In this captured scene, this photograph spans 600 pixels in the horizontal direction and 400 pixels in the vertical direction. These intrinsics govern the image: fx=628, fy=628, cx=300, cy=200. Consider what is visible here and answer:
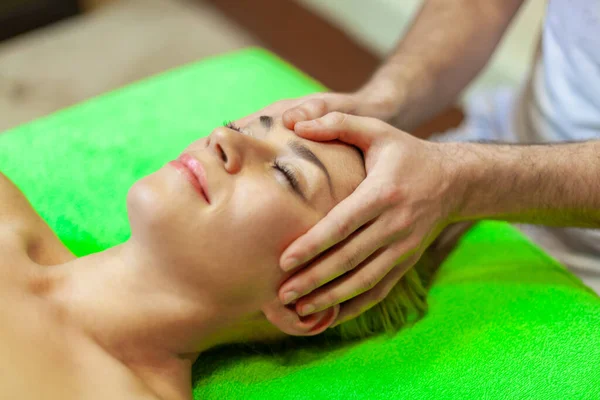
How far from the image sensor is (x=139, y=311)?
111 centimetres

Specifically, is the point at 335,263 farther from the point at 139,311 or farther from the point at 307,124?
the point at 139,311

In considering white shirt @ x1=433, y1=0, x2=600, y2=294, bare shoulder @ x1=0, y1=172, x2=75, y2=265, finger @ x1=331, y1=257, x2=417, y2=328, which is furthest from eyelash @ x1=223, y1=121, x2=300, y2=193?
white shirt @ x1=433, y1=0, x2=600, y2=294

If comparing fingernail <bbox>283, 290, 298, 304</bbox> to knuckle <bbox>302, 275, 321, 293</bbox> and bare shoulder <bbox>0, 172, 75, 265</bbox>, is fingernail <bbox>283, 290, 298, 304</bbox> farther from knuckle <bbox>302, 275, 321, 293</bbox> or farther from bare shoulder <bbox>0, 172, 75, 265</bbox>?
bare shoulder <bbox>0, 172, 75, 265</bbox>

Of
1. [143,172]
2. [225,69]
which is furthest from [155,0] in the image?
[143,172]

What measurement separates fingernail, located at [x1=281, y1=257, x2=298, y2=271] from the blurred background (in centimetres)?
191

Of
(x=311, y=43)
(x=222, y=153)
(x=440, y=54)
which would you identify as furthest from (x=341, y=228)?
(x=311, y=43)

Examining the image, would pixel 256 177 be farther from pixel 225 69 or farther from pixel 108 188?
pixel 225 69

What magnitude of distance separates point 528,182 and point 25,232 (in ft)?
3.18

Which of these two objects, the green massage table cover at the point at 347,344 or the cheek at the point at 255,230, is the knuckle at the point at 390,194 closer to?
the cheek at the point at 255,230

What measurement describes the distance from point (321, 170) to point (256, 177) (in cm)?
12

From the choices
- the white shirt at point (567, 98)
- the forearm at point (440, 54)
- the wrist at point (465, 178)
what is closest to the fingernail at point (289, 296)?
the wrist at point (465, 178)

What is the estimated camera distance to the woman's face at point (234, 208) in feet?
3.38

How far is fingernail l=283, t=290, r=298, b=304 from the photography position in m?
1.04

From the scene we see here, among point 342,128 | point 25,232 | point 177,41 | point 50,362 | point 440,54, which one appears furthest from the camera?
point 177,41
